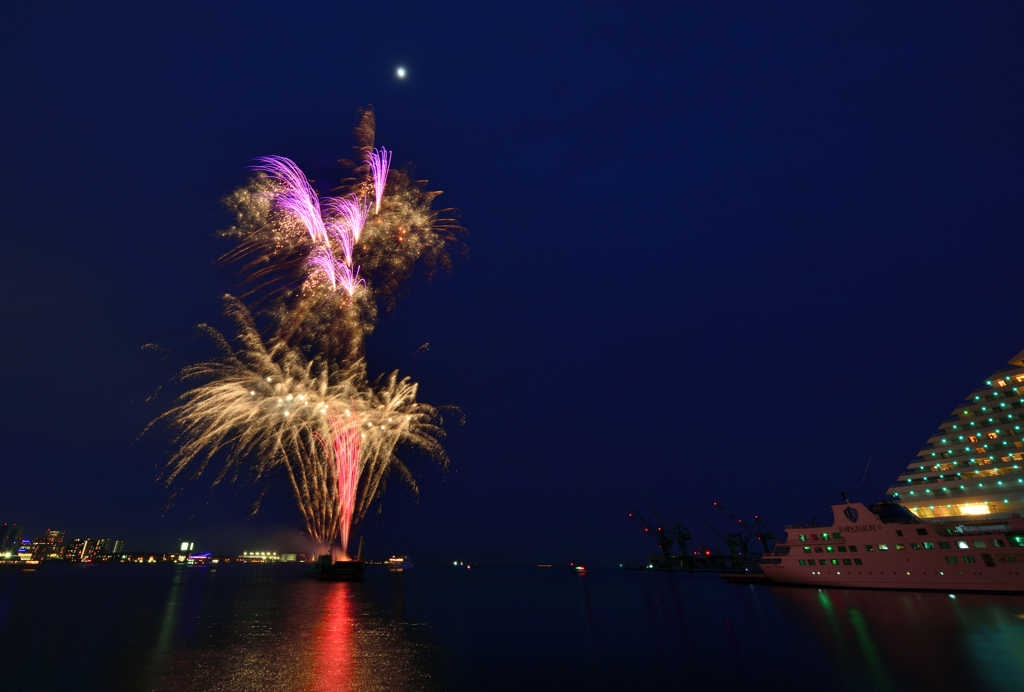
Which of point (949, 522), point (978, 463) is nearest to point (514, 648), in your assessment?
point (949, 522)

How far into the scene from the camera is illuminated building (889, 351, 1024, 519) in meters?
68.2

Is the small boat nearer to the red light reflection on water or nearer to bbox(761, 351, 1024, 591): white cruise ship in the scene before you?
the red light reflection on water

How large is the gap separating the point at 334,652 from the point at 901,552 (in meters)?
78.8

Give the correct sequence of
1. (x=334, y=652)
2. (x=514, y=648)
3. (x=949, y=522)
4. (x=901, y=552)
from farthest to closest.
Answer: (x=949, y=522), (x=901, y=552), (x=514, y=648), (x=334, y=652)

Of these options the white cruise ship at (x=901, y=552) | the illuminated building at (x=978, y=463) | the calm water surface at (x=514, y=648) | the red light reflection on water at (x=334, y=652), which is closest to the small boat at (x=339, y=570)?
the calm water surface at (x=514, y=648)

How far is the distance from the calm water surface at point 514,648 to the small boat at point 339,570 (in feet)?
209

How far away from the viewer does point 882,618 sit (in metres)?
47.2

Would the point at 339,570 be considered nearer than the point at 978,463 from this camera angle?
No

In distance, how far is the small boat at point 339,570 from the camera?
118500 mm

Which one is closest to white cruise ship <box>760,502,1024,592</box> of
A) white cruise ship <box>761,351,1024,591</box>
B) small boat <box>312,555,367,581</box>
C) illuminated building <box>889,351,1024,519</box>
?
white cruise ship <box>761,351,1024,591</box>

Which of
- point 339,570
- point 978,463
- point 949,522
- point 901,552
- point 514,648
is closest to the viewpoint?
point 514,648

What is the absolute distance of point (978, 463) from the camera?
7219 cm

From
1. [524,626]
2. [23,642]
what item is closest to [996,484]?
[524,626]

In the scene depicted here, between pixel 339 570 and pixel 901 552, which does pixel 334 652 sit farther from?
pixel 339 570
